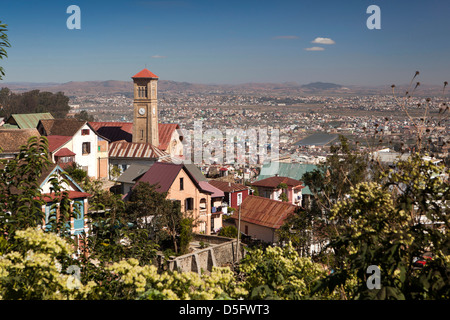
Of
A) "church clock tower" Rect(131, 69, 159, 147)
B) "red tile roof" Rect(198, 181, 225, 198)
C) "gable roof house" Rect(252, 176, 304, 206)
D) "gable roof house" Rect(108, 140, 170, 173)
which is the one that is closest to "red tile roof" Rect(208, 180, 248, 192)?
"red tile roof" Rect(198, 181, 225, 198)

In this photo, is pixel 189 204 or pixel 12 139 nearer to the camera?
pixel 189 204

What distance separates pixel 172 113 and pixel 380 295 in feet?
554

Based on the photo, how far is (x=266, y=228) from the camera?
30219mm

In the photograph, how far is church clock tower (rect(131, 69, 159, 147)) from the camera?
56938 mm

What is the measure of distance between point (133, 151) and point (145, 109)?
32.1 ft

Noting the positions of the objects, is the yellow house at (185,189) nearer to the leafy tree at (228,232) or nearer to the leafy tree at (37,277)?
the leafy tree at (228,232)

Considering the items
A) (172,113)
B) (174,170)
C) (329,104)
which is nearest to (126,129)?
(174,170)

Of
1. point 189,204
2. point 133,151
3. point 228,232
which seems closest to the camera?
point 228,232

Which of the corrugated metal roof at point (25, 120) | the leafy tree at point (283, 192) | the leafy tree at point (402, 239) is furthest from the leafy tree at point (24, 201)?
the corrugated metal roof at point (25, 120)

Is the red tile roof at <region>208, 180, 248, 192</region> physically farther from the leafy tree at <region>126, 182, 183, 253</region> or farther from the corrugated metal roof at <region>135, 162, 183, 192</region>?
the leafy tree at <region>126, 182, 183, 253</region>

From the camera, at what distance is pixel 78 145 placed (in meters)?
41.5

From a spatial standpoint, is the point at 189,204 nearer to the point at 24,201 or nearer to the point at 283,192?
the point at 283,192

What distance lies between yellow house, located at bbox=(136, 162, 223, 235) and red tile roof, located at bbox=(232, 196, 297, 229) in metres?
2.84

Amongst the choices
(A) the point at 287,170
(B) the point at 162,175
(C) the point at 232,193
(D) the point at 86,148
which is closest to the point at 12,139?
(D) the point at 86,148
